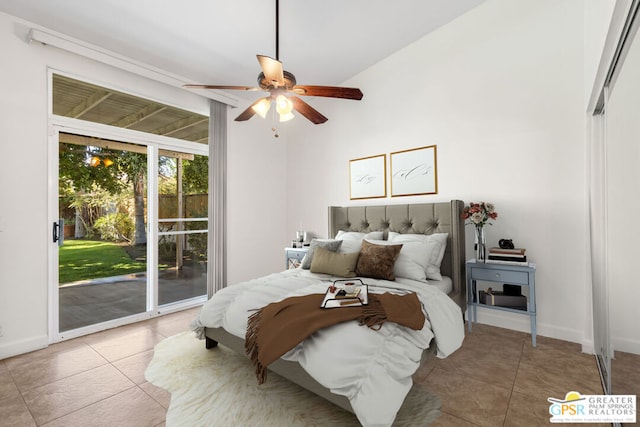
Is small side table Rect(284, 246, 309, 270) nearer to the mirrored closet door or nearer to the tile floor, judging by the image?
the tile floor

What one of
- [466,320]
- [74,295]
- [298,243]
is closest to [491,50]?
[466,320]

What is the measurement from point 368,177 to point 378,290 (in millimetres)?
1945

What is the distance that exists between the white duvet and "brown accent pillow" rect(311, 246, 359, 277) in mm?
453

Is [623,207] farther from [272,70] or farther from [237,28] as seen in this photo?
[237,28]

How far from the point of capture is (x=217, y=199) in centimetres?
380

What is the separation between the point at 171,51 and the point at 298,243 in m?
2.69

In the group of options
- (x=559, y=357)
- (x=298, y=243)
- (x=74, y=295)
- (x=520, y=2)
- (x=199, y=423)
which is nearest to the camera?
(x=199, y=423)

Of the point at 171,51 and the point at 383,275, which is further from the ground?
the point at 171,51

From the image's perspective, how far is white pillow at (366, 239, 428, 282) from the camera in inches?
98.8

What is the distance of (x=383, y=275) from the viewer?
97.9 inches

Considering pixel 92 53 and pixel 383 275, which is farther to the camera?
pixel 92 53

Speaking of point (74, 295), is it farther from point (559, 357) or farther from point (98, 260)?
point (559, 357)

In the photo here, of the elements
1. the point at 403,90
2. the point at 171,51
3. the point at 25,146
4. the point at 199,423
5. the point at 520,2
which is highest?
the point at 520,2

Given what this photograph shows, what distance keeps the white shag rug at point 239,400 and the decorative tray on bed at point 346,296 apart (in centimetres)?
60
